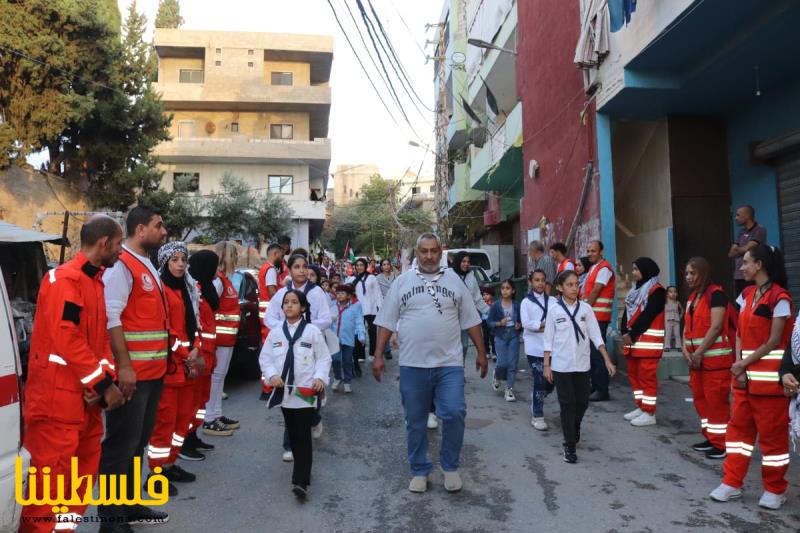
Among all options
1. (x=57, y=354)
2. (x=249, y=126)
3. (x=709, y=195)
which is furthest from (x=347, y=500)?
(x=249, y=126)

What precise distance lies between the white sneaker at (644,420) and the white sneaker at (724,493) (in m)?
2.10

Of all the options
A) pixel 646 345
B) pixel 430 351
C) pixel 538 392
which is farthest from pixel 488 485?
pixel 646 345

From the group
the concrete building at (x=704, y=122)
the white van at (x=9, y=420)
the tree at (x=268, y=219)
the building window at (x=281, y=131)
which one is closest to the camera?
the white van at (x=9, y=420)

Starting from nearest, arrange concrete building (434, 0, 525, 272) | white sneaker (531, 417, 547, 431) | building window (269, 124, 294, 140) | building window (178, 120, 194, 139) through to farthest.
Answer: white sneaker (531, 417, 547, 431)
concrete building (434, 0, 525, 272)
building window (178, 120, 194, 139)
building window (269, 124, 294, 140)

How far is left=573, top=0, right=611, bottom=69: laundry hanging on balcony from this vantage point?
9875 millimetres

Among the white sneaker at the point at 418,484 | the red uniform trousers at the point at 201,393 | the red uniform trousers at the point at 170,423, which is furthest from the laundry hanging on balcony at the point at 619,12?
the red uniform trousers at the point at 170,423

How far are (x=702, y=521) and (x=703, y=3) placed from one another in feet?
19.6

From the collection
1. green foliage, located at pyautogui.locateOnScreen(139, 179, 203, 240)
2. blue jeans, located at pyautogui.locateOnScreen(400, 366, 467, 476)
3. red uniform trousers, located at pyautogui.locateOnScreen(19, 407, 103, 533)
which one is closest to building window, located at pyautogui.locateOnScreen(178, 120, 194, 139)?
green foliage, located at pyautogui.locateOnScreen(139, 179, 203, 240)

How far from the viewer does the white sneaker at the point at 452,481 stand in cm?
451

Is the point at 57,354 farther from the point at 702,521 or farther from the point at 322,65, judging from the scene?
the point at 322,65

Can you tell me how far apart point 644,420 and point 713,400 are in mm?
1312

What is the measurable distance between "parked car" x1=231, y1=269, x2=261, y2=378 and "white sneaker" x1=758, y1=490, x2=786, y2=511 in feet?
20.5

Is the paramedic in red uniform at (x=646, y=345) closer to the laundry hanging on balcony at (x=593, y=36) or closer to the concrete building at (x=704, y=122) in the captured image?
the concrete building at (x=704, y=122)

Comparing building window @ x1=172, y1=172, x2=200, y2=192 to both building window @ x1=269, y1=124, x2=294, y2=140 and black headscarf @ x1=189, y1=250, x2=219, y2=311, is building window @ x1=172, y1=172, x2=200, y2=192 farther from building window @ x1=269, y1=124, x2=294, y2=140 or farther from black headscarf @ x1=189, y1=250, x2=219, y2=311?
black headscarf @ x1=189, y1=250, x2=219, y2=311
